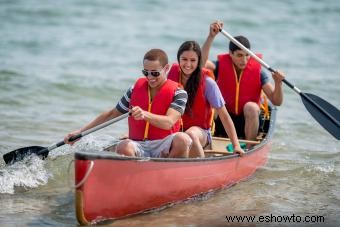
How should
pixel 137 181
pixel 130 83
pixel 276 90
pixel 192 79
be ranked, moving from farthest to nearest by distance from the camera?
pixel 130 83
pixel 276 90
pixel 192 79
pixel 137 181

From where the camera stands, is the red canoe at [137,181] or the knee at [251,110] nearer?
the red canoe at [137,181]

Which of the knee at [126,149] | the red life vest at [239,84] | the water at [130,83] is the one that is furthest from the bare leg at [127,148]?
the red life vest at [239,84]

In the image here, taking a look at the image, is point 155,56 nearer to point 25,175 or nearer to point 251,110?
point 25,175

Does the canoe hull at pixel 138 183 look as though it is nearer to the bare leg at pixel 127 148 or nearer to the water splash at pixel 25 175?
the bare leg at pixel 127 148

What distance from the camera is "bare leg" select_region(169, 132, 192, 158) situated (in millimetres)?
5480

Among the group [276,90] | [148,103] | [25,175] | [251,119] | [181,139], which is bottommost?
[25,175]

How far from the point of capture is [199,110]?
6137mm

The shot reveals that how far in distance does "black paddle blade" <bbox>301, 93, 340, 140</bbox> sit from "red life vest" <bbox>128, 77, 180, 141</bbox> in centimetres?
220

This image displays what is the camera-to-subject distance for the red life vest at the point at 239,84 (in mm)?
7383

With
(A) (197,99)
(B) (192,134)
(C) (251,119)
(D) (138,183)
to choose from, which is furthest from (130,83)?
(D) (138,183)

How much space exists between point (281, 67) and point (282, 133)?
4.79 metres

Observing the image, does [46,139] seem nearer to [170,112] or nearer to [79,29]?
[170,112]

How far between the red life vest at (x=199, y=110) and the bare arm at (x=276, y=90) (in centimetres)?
92

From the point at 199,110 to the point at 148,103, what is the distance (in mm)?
750
